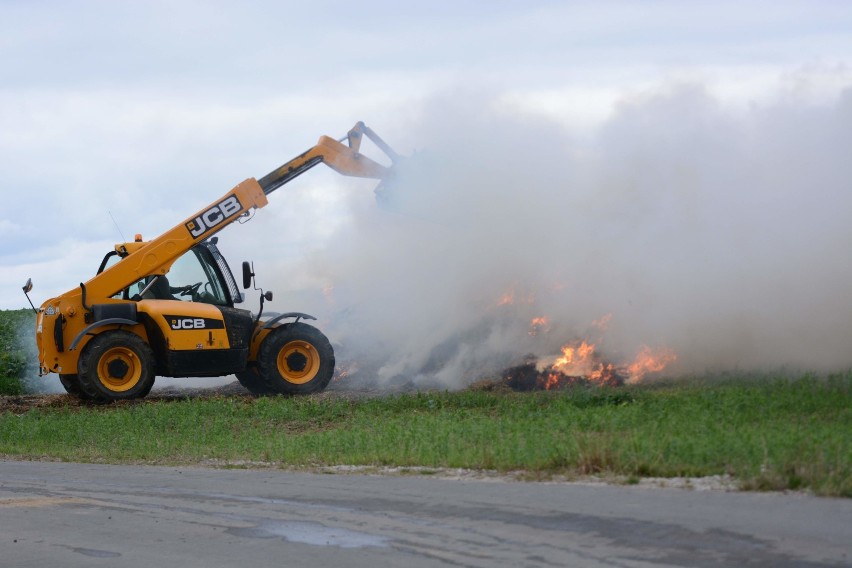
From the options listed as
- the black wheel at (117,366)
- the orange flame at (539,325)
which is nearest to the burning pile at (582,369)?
the orange flame at (539,325)

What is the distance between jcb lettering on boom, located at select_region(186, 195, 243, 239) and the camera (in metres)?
24.8

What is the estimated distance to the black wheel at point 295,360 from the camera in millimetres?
24766

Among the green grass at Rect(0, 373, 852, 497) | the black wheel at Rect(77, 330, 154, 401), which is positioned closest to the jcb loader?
the black wheel at Rect(77, 330, 154, 401)

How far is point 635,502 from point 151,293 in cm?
1658

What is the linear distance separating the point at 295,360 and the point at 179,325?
2.69 m

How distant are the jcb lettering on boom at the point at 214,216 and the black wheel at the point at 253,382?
3.19m

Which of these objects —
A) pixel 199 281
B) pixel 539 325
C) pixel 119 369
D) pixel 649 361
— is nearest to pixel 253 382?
pixel 199 281

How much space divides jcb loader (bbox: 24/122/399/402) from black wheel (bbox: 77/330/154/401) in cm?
2

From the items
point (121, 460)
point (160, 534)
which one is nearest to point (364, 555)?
point (160, 534)

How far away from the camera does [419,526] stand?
31.7 ft

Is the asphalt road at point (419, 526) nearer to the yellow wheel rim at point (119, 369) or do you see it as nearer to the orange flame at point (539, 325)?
the yellow wheel rim at point (119, 369)

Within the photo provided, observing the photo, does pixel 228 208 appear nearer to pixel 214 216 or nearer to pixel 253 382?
pixel 214 216

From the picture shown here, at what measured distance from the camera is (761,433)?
12.5 m

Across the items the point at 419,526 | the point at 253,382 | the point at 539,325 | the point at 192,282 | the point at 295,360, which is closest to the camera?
the point at 419,526
